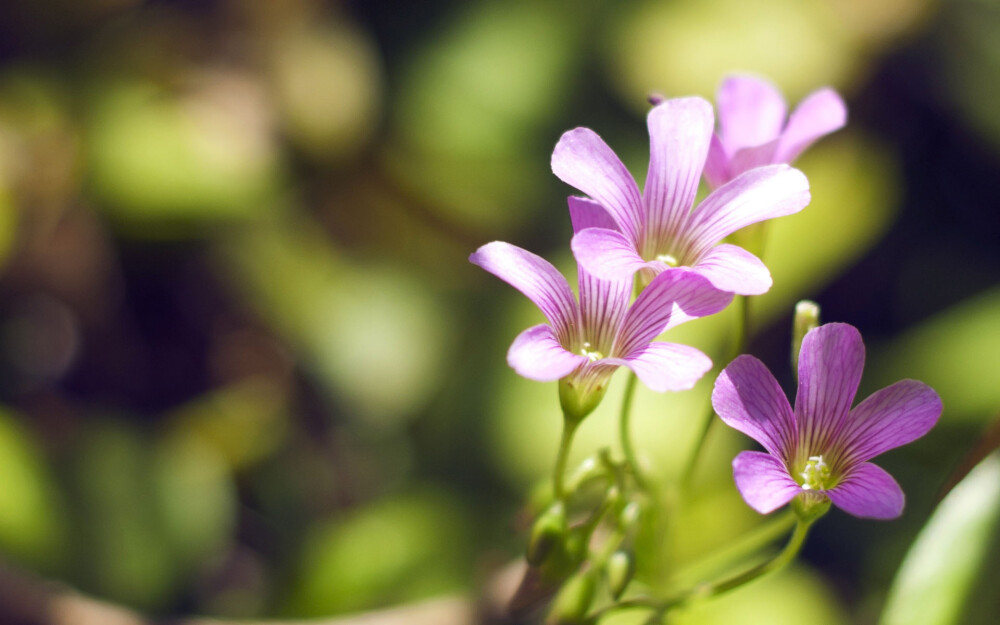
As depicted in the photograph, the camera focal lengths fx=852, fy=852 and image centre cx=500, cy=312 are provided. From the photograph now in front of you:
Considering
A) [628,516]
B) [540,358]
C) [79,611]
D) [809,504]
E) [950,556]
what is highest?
[540,358]

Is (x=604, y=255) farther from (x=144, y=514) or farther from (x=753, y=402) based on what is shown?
(x=144, y=514)

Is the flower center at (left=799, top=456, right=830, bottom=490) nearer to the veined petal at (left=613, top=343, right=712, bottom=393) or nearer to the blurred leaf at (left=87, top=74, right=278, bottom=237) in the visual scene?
the veined petal at (left=613, top=343, right=712, bottom=393)

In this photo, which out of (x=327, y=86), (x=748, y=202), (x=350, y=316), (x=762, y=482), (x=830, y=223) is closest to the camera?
(x=762, y=482)

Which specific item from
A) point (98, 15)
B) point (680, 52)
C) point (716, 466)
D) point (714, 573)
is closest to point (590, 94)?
point (680, 52)

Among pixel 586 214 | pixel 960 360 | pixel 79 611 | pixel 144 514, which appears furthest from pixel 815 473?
pixel 144 514

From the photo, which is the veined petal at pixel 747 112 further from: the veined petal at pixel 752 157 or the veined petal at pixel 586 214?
the veined petal at pixel 586 214

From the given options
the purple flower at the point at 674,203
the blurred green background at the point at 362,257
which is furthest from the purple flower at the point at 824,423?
the blurred green background at the point at 362,257
